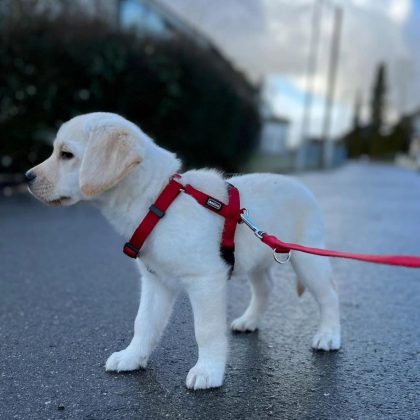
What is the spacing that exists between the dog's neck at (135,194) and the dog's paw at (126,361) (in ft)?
2.21

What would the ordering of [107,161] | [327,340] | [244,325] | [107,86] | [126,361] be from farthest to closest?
1. [107,86]
2. [244,325]
3. [327,340]
4. [126,361]
5. [107,161]

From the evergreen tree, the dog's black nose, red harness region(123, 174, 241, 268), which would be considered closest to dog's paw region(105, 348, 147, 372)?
red harness region(123, 174, 241, 268)

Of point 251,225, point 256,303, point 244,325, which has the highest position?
point 251,225

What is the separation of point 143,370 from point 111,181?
3.55 feet

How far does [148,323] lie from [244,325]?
3.11 ft

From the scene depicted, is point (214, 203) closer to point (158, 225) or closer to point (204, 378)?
point (158, 225)

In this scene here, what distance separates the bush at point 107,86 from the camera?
1352 centimetres

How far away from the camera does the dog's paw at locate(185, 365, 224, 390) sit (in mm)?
2953

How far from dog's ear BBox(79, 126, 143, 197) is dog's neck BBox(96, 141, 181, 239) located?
4.8 inches

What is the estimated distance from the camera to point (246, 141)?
79.0 feet

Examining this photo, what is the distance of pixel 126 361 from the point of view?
10.5 ft

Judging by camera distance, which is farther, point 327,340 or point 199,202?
point 327,340

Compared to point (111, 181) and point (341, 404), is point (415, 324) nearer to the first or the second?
point (341, 404)

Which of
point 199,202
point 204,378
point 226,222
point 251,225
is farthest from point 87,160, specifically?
point 204,378
